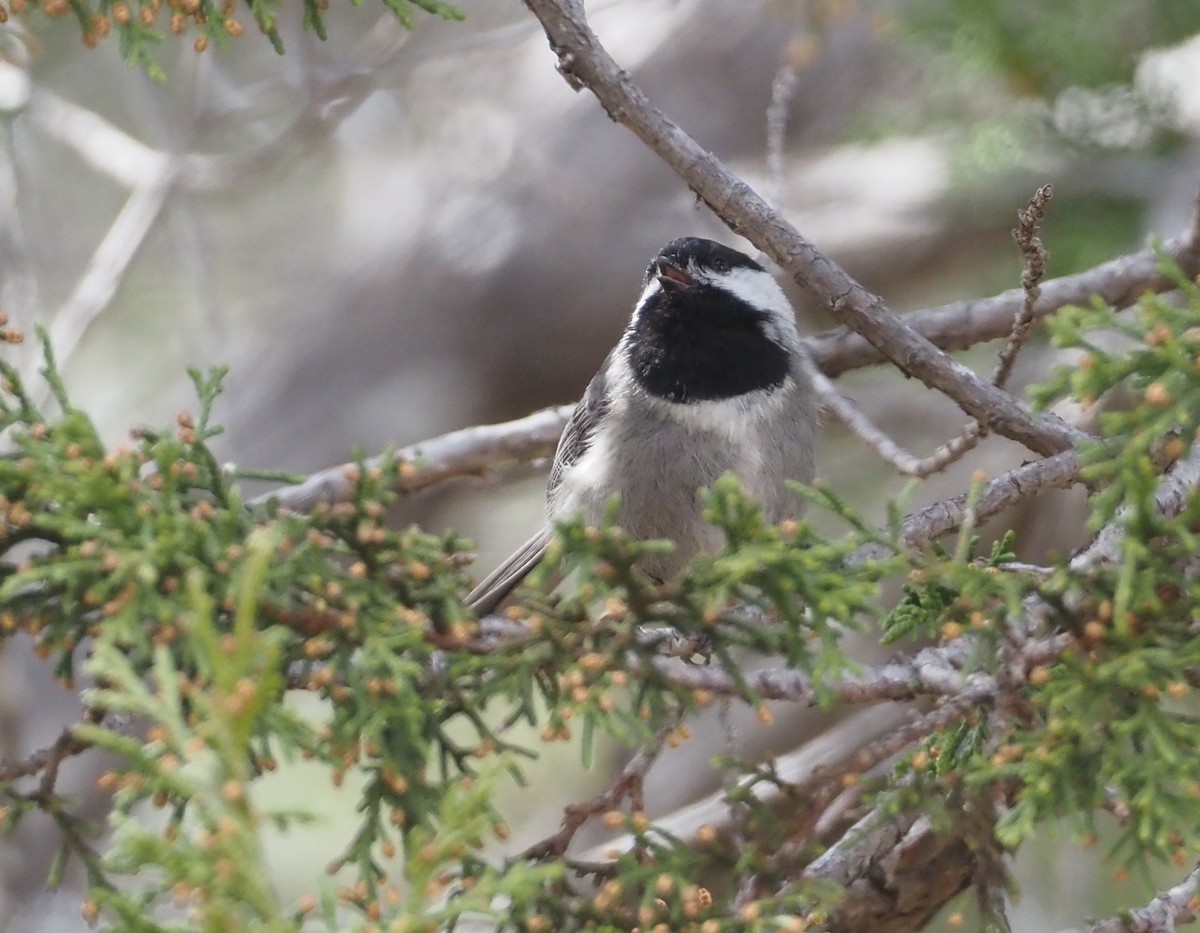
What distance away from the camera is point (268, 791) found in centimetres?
623

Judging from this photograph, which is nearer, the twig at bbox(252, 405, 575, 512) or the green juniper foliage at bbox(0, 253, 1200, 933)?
the green juniper foliage at bbox(0, 253, 1200, 933)

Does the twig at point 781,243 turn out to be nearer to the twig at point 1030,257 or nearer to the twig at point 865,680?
the twig at point 1030,257

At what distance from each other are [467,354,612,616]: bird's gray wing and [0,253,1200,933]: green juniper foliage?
4.75ft

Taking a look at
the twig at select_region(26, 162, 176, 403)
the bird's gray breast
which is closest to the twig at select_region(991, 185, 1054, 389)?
the bird's gray breast

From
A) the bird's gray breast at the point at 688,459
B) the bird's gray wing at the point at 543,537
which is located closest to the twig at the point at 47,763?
the bird's gray wing at the point at 543,537

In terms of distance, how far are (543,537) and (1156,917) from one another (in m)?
A: 1.82

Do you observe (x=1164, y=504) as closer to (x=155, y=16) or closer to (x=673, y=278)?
(x=673, y=278)

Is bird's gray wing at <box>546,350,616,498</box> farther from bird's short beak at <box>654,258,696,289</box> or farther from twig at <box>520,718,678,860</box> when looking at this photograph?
twig at <box>520,718,678,860</box>

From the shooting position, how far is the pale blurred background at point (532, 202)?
190 inches

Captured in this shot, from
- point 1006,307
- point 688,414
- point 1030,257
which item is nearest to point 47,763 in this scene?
point 688,414

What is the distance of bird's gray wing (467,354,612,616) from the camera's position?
11.5 feet

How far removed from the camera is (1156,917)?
2.10m

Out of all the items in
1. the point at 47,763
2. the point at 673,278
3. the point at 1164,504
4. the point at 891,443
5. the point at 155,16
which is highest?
the point at 155,16

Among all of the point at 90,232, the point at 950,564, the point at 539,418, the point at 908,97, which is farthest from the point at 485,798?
the point at 90,232
